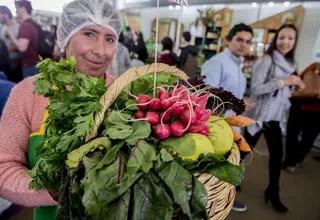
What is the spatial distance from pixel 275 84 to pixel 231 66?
1.44 feet

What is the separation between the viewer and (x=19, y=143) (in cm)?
88

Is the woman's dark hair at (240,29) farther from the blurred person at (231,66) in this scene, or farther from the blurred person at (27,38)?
the blurred person at (27,38)

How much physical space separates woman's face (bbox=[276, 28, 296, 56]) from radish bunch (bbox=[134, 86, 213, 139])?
1.76m

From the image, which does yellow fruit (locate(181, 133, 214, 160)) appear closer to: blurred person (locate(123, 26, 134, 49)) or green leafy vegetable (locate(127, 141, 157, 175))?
green leafy vegetable (locate(127, 141, 157, 175))

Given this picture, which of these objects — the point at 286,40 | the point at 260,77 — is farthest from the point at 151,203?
the point at 286,40

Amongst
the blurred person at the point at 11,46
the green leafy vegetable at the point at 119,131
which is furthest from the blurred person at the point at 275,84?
the blurred person at the point at 11,46

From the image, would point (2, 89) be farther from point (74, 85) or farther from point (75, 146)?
point (75, 146)

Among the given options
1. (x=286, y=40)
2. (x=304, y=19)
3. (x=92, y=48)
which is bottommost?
(x=92, y=48)

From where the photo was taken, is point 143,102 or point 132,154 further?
point 143,102

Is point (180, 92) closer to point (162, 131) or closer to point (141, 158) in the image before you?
point (162, 131)

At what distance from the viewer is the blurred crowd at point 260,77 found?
188cm

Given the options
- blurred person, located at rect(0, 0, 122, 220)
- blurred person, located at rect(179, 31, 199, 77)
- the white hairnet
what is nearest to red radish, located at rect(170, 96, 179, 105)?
blurred person, located at rect(0, 0, 122, 220)

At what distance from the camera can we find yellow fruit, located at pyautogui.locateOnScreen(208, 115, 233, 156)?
2.04 feet

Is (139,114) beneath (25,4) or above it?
beneath
